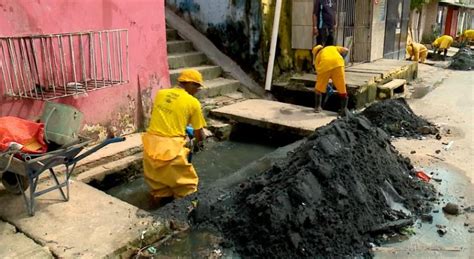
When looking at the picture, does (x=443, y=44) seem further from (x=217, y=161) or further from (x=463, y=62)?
(x=217, y=161)

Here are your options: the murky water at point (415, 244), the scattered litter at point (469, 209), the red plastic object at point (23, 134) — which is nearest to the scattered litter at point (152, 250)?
the murky water at point (415, 244)

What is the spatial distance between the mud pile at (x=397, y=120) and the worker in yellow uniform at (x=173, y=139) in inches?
157

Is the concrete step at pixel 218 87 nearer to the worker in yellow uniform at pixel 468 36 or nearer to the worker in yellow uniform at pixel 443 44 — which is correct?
the worker in yellow uniform at pixel 443 44

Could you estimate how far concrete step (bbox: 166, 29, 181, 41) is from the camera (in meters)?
9.34

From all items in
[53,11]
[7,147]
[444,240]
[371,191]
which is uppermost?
[53,11]

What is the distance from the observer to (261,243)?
3646mm

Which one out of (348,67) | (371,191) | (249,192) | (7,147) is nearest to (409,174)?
(371,191)

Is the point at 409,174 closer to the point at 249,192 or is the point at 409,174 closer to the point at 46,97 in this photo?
the point at 249,192

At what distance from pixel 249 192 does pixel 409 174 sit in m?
2.24

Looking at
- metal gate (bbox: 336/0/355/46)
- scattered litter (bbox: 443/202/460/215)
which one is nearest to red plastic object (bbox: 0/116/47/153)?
scattered litter (bbox: 443/202/460/215)

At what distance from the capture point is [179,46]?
356 inches

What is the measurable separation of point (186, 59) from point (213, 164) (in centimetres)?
331

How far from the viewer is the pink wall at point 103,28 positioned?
473 centimetres

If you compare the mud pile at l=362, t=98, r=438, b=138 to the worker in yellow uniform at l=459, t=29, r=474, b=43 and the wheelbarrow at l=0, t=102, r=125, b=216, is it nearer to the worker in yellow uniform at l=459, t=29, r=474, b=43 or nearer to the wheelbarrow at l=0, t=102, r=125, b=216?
the wheelbarrow at l=0, t=102, r=125, b=216
